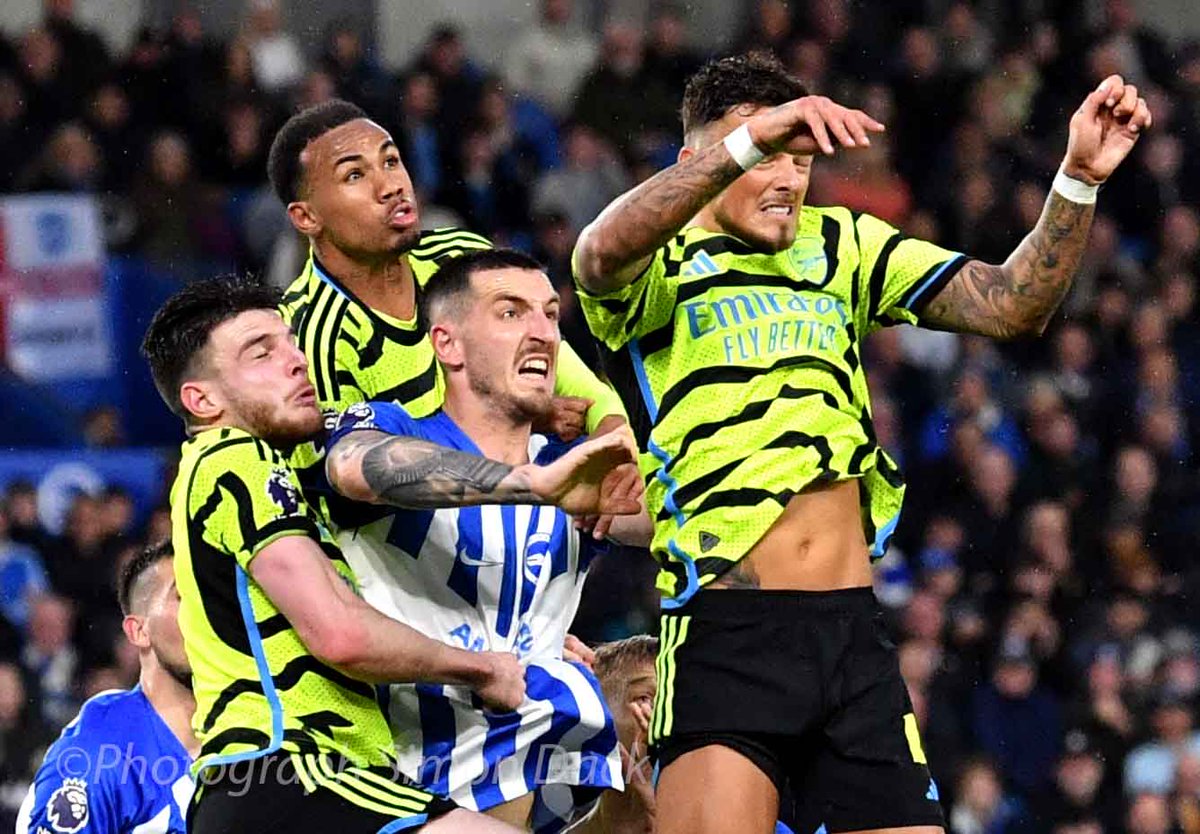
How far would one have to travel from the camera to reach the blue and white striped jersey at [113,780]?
5496mm

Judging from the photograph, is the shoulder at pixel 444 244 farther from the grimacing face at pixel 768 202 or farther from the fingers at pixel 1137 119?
the fingers at pixel 1137 119

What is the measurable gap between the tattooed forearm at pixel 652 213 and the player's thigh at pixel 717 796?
40.4 inches

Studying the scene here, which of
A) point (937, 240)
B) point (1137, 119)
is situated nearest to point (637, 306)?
point (1137, 119)

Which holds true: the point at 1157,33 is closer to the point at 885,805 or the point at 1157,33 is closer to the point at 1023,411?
the point at 1023,411

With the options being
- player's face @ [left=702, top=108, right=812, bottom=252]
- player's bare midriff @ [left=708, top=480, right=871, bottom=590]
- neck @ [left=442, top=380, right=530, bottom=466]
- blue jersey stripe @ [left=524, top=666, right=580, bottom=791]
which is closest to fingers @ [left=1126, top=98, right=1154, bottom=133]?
player's face @ [left=702, top=108, right=812, bottom=252]

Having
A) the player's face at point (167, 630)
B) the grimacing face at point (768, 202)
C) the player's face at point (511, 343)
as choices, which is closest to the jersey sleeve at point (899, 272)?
the grimacing face at point (768, 202)

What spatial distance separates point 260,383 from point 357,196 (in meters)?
0.83

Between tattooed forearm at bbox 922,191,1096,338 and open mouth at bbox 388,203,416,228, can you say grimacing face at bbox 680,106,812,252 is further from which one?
open mouth at bbox 388,203,416,228

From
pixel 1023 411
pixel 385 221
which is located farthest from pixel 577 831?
pixel 1023 411

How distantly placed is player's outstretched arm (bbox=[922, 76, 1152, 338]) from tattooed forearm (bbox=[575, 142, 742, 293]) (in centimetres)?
72

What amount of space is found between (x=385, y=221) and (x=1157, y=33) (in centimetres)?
1014

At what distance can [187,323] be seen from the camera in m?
5.07

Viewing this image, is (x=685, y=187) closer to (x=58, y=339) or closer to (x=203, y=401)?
(x=203, y=401)

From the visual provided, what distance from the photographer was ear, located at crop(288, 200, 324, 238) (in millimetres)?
5699
